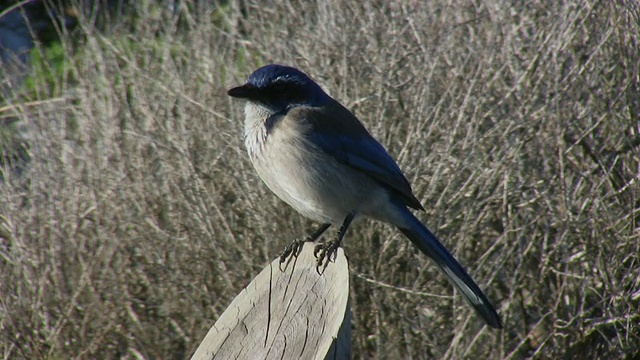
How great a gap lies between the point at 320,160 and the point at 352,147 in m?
0.17

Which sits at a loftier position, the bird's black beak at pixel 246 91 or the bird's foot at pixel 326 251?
the bird's black beak at pixel 246 91

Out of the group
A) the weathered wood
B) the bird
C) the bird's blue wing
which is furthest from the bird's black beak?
the weathered wood

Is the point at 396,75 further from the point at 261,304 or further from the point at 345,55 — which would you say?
the point at 261,304

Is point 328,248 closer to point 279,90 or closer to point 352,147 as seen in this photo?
point 352,147

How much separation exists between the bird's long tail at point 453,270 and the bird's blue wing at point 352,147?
0.11 m

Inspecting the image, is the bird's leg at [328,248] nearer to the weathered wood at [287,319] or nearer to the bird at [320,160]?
the bird at [320,160]

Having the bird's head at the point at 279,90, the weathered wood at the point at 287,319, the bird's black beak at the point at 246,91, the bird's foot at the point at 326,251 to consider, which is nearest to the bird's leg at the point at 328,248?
the bird's foot at the point at 326,251

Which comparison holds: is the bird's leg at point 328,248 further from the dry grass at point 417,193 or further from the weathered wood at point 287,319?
the dry grass at point 417,193

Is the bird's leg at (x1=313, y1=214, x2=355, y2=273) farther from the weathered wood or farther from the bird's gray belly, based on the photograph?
the weathered wood

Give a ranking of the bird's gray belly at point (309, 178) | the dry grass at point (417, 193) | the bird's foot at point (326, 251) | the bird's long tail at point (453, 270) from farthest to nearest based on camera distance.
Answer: the dry grass at point (417, 193) → the bird's gray belly at point (309, 178) → the bird's long tail at point (453, 270) → the bird's foot at point (326, 251)

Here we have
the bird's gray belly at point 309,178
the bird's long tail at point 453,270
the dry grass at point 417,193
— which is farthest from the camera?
the dry grass at point 417,193

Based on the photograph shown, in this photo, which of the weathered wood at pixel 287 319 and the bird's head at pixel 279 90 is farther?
the bird's head at pixel 279 90

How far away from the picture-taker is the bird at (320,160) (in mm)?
3869

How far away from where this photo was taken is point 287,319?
2424mm
